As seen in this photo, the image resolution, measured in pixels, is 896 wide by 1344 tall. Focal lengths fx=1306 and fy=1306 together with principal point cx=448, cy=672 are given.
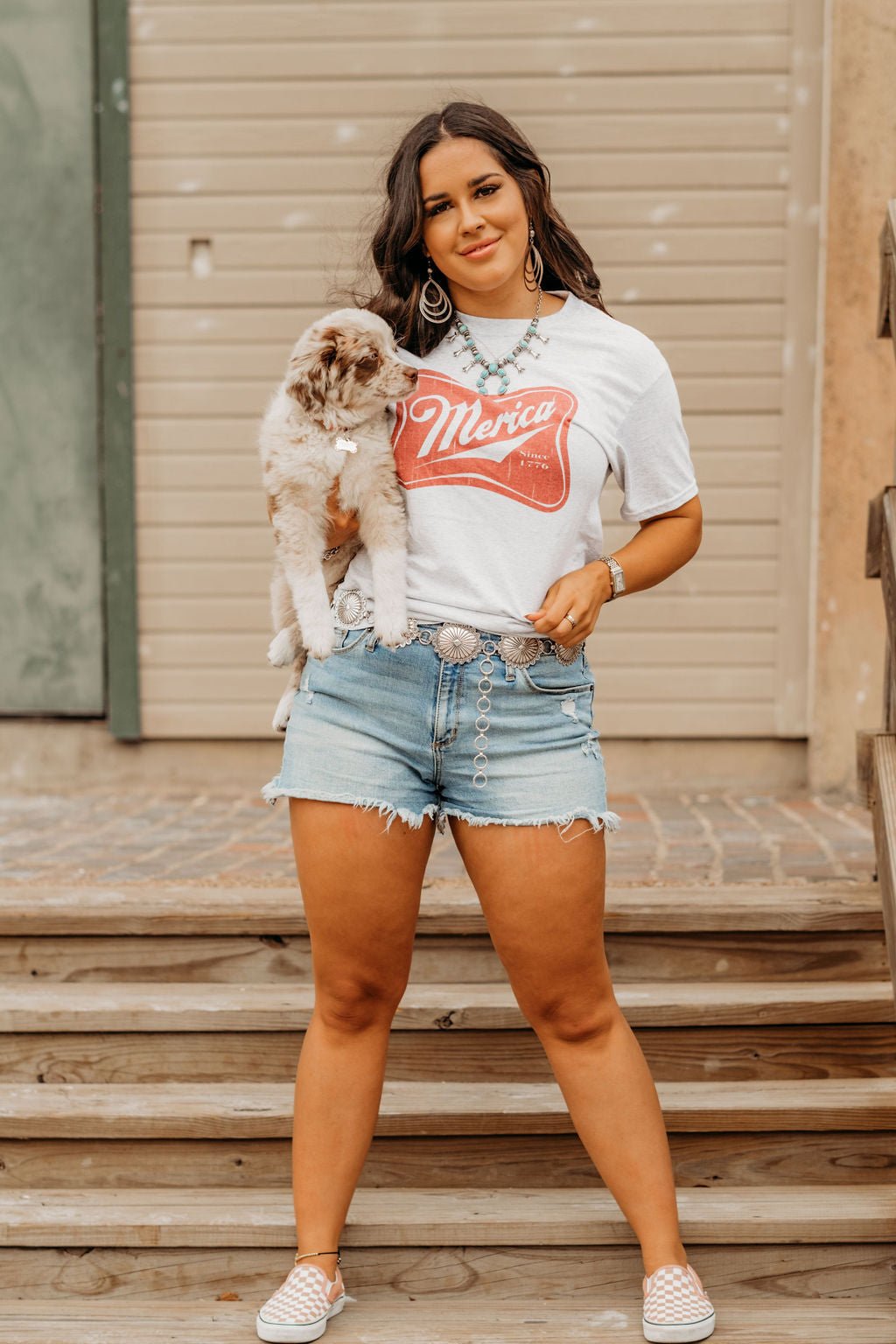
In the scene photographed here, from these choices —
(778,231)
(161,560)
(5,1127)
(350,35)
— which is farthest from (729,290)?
(5,1127)

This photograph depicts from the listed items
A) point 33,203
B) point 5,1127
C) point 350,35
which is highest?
point 350,35

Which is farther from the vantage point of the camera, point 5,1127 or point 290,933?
point 290,933

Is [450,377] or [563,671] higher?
[450,377]

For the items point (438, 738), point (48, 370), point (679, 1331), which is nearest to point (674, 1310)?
point (679, 1331)

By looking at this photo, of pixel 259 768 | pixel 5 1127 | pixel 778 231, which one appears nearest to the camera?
pixel 5 1127

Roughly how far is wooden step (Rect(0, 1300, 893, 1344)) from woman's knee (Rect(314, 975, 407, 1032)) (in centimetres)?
60

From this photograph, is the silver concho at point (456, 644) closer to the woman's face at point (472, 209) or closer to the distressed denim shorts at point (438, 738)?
the distressed denim shorts at point (438, 738)

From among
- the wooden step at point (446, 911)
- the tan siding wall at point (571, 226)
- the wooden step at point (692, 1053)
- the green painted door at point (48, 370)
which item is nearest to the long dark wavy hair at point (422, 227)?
the wooden step at point (446, 911)

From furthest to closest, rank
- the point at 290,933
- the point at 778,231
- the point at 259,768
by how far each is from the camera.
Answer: the point at 259,768 → the point at 778,231 → the point at 290,933

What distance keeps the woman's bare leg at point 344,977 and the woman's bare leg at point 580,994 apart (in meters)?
0.16

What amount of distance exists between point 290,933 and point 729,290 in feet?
10.6

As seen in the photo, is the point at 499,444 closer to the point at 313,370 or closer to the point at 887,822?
the point at 313,370

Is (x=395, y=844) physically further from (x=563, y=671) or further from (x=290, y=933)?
(x=290, y=933)

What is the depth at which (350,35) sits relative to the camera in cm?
511
